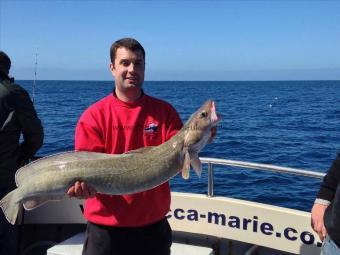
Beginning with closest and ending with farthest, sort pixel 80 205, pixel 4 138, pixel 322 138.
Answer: pixel 4 138, pixel 80 205, pixel 322 138

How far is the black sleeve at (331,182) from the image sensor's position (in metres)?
3.33

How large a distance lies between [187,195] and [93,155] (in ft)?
7.98

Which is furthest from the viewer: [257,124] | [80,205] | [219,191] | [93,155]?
[257,124]

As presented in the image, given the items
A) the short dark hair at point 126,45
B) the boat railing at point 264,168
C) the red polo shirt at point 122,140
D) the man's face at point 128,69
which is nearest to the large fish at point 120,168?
the red polo shirt at point 122,140

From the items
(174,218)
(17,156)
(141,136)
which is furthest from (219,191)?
(141,136)

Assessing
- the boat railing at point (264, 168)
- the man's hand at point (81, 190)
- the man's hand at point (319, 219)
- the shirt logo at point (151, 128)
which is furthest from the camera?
the boat railing at point (264, 168)

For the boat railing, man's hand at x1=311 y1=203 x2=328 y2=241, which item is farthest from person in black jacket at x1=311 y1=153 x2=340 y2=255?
the boat railing

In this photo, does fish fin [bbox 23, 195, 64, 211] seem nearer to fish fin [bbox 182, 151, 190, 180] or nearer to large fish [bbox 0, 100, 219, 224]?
large fish [bbox 0, 100, 219, 224]

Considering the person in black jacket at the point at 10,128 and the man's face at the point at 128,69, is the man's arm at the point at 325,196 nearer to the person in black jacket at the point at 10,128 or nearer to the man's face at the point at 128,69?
the man's face at the point at 128,69

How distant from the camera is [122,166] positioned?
3578 mm

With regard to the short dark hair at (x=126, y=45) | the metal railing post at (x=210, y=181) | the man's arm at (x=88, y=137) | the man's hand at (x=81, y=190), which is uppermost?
the short dark hair at (x=126, y=45)

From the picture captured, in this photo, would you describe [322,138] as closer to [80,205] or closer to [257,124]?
[257,124]

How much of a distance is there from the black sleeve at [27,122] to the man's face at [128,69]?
1488 mm

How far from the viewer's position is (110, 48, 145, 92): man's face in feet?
11.9
